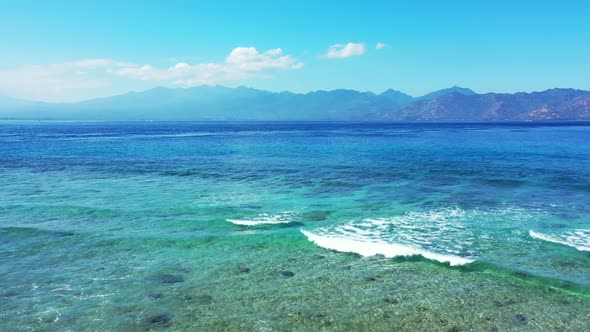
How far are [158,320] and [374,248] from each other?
1019 cm

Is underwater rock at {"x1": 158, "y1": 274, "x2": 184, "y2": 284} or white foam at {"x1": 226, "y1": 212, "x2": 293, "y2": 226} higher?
white foam at {"x1": 226, "y1": 212, "x2": 293, "y2": 226}

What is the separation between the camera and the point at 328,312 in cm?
1323

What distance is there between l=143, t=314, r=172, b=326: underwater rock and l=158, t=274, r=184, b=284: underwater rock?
2614mm

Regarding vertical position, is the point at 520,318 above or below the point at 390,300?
below

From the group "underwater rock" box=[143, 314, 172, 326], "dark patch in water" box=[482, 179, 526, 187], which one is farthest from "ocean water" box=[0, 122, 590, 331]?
"dark patch in water" box=[482, 179, 526, 187]

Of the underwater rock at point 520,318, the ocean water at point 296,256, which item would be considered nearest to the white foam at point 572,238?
the ocean water at point 296,256

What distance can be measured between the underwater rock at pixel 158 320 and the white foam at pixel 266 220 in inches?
415

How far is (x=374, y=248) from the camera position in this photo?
62.4 ft

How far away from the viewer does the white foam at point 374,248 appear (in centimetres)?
1780

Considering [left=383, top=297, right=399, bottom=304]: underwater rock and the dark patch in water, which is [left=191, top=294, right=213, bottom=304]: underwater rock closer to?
[left=383, top=297, right=399, bottom=304]: underwater rock

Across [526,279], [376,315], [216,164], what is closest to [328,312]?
[376,315]

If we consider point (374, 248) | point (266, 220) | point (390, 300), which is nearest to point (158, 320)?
point (390, 300)

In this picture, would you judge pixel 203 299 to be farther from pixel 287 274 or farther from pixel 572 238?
pixel 572 238

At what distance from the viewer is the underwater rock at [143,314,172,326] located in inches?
494
